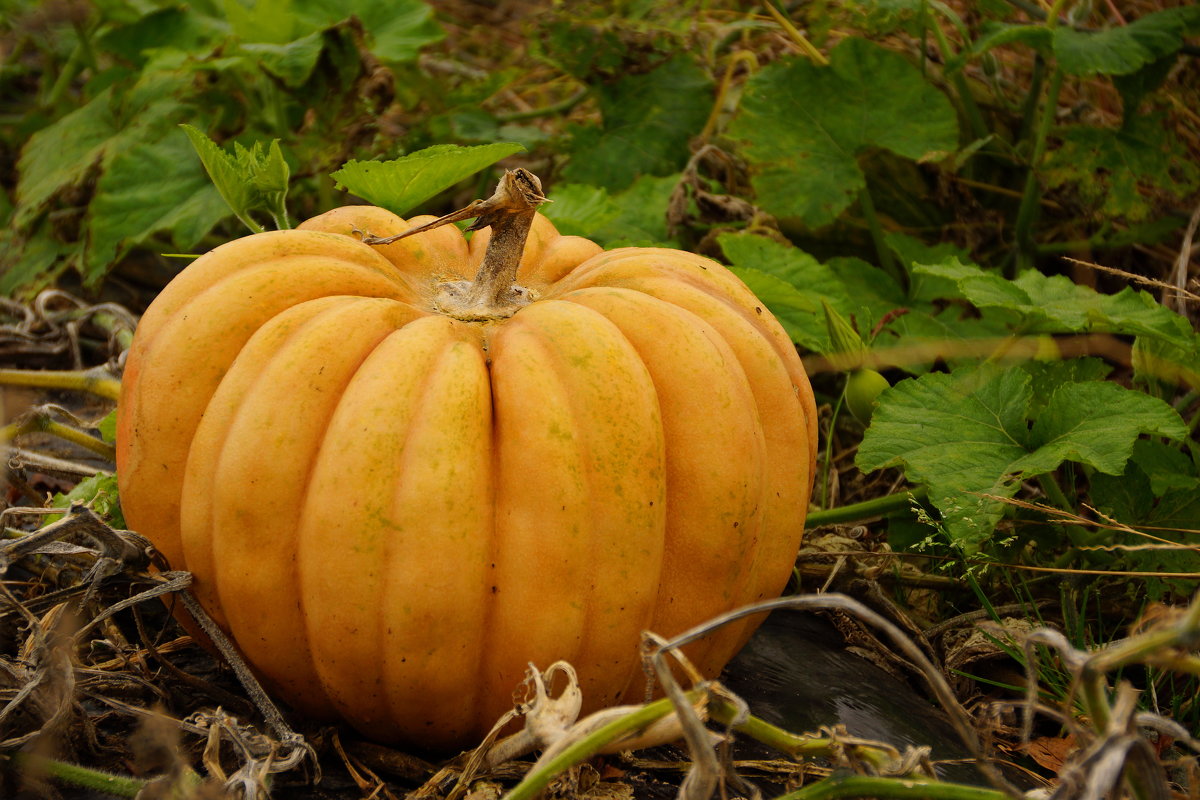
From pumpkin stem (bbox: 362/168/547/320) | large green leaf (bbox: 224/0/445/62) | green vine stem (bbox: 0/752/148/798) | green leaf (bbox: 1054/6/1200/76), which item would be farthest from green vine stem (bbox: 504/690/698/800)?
large green leaf (bbox: 224/0/445/62)

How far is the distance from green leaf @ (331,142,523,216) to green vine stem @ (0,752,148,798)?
1.03 meters

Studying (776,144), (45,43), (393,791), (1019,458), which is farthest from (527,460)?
(45,43)

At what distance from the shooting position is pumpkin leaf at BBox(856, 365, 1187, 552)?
193 cm

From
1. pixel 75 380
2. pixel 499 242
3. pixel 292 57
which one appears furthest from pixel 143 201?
pixel 499 242

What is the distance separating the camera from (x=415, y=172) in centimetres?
200

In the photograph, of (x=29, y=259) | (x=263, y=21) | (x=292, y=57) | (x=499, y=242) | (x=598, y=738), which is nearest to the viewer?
(x=598, y=738)

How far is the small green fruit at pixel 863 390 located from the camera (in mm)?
2328

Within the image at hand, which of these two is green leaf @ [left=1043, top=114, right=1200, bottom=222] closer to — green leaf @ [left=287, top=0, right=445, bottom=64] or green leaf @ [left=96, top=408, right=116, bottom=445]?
green leaf @ [left=287, top=0, right=445, bottom=64]

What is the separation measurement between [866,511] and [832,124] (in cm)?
119

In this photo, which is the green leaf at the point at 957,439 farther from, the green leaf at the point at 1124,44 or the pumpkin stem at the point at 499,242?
the green leaf at the point at 1124,44

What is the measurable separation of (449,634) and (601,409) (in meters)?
0.37

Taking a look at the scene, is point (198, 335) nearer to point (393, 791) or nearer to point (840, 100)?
point (393, 791)

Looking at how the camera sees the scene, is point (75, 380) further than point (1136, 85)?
No

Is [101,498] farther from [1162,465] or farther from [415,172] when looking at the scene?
[1162,465]
